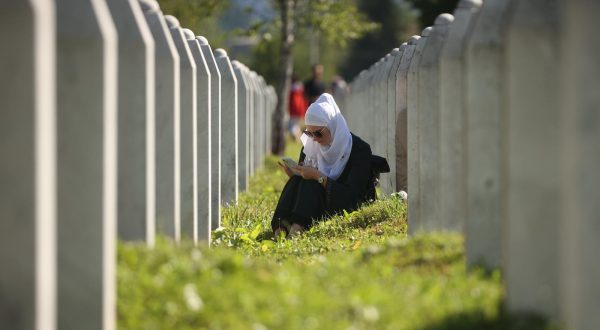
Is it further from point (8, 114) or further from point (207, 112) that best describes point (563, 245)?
point (207, 112)

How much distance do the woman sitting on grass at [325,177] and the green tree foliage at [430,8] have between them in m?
30.5

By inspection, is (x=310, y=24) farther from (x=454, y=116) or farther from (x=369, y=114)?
(x=454, y=116)

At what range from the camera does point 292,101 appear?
36062mm

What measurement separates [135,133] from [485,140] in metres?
1.79

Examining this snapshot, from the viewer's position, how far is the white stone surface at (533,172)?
596 cm

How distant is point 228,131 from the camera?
13.0m

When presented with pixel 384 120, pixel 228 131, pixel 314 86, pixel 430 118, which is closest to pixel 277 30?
pixel 314 86

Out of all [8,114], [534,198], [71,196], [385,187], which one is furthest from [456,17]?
[385,187]

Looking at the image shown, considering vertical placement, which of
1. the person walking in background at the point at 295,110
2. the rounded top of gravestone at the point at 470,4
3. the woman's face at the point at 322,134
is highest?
the rounded top of gravestone at the point at 470,4

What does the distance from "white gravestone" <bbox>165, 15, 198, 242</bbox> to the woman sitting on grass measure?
2.87m

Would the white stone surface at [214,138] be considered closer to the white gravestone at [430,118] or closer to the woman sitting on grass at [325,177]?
the woman sitting on grass at [325,177]

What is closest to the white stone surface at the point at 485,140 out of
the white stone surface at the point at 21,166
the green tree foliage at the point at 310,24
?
the white stone surface at the point at 21,166

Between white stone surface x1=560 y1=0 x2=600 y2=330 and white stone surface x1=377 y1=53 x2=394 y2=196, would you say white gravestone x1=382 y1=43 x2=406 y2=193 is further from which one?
white stone surface x1=560 y1=0 x2=600 y2=330

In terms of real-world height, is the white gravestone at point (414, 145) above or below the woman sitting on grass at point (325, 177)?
above
